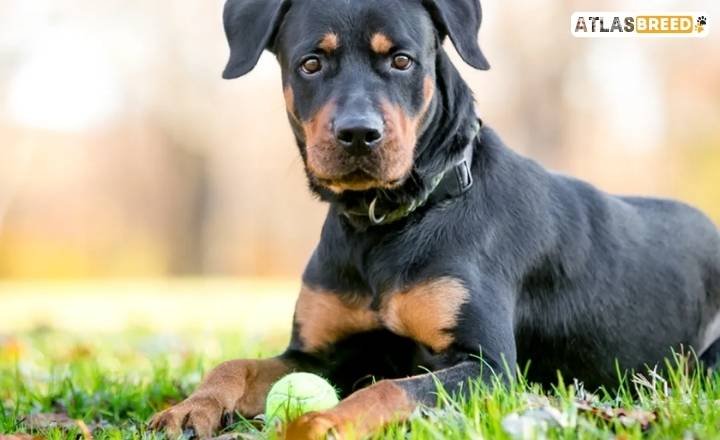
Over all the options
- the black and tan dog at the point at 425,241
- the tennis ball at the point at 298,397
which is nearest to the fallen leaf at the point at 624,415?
the black and tan dog at the point at 425,241

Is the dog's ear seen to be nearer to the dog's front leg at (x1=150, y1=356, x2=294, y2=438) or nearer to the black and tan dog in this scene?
the black and tan dog

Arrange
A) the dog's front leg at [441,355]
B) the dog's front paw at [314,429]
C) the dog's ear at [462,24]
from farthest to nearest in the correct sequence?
the dog's ear at [462,24] → the dog's front leg at [441,355] → the dog's front paw at [314,429]

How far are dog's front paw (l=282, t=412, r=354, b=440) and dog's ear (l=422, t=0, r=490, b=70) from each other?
5.78 ft

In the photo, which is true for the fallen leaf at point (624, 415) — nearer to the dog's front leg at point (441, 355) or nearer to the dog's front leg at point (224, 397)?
the dog's front leg at point (441, 355)

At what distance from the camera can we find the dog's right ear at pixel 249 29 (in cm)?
459

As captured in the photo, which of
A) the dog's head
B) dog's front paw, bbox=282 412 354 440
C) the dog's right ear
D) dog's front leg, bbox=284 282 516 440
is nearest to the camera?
dog's front paw, bbox=282 412 354 440

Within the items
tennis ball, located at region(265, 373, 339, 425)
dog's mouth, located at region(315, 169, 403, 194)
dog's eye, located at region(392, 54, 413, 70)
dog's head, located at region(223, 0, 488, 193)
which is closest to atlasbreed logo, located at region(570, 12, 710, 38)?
dog's head, located at region(223, 0, 488, 193)

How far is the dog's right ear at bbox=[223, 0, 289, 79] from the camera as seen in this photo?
4590 mm

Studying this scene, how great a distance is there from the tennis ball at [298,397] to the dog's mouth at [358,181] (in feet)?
2.61

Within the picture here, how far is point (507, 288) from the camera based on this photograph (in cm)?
446

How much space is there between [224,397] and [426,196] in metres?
1.17

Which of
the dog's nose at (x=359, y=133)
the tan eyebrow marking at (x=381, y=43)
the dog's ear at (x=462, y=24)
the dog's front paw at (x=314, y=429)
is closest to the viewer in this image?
the dog's front paw at (x=314, y=429)

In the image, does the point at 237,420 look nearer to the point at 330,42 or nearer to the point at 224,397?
the point at 224,397

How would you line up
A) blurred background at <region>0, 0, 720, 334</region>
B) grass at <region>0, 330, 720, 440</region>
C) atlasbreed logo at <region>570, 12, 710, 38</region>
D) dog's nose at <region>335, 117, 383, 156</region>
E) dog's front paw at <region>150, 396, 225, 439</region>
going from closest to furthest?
grass at <region>0, 330, 720, 440</region> < dog's front paw at <region>150, 396, 225, 439</region> < dog's nose at <region>335, 117, 383, 156</region> < atlasbreed logo at <region>570, 12, 710, 38</region> < blurred background at <region>0, 0, 720, 334</region>
